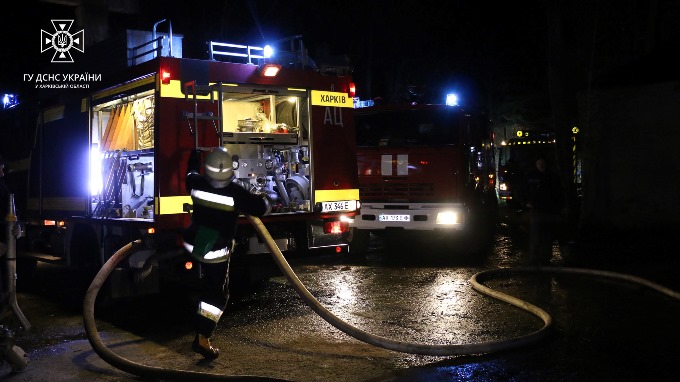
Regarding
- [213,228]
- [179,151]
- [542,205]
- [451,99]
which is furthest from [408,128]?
[213,228]

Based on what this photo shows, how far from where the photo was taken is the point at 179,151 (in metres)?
6.98

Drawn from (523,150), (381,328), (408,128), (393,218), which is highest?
(523,150)

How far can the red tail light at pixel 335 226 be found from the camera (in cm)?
838

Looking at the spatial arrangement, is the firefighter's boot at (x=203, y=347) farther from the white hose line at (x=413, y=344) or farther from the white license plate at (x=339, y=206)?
the white license plate at (x=339, y=206)

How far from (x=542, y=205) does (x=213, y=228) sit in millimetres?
5281

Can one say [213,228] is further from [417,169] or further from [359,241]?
[359,241]

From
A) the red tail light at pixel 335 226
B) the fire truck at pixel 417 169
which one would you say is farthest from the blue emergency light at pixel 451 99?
the red tail light at pixel 335 226

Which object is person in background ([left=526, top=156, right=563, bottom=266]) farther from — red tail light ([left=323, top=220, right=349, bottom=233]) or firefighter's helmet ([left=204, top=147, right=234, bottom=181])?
firefighter's helmet ([left=204, top=147, right=234, bottom=181])

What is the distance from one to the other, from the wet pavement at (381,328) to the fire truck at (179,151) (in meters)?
0.65

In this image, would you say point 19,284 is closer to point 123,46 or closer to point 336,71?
point 123,46

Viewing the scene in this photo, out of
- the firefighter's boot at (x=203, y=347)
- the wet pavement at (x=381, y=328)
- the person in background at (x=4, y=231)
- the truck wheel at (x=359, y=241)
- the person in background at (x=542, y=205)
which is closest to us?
the wet pavement at (x=381, y=328)

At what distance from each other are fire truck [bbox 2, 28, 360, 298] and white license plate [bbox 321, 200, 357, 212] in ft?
0.05

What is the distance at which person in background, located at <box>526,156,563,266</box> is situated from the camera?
921 cm

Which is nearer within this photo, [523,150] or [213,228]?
[213,228]
